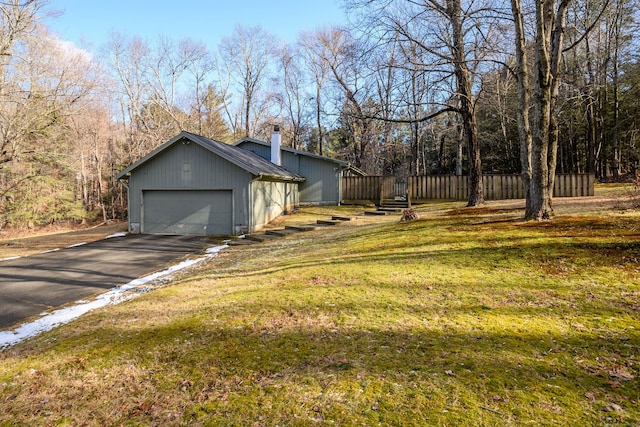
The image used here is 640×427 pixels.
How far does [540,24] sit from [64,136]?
26874mm

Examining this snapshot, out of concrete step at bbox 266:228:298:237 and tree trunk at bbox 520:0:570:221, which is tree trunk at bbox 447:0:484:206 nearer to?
tree trunk at bbox 520:0:570:221

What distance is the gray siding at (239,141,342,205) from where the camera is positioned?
2120 cm

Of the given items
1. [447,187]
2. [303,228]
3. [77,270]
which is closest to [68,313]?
[77,270]

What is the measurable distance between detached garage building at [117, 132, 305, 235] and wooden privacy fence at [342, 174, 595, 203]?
290 inches

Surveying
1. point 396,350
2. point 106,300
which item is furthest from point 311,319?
point 106,300

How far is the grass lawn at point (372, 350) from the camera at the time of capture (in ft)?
7.91

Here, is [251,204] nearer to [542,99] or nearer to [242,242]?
[242,242]

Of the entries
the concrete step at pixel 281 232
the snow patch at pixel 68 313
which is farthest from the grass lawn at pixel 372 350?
the concrete step at pixel 281 232

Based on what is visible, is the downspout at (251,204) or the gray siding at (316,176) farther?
the gray siding at (316,176)

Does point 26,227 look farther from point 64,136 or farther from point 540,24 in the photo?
point 540,24

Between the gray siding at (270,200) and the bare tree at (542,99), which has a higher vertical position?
the bare tree at (542,99)

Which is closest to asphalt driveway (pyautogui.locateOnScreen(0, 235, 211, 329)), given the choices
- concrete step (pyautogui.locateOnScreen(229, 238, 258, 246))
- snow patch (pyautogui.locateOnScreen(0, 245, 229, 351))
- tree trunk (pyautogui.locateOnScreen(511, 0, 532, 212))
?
snow patch (pyautogui.locateOnScreen(0, 245, 229, 351))

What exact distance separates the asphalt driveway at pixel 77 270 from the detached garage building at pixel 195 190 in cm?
147

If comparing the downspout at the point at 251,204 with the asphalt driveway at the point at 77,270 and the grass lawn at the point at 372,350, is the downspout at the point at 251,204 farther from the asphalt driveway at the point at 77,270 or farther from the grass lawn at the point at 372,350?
the grass lawn at the point at 372,350
